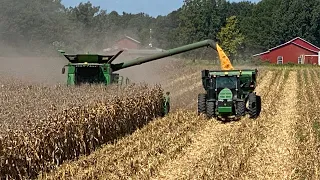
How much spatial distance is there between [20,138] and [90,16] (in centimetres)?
8587

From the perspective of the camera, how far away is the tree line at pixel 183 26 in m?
62.2

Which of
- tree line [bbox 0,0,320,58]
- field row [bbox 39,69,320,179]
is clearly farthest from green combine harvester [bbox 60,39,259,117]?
tree line [bbox 0,0,320,58]

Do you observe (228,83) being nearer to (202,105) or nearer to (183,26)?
(202,105)

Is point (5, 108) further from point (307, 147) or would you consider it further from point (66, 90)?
point (307, 147)

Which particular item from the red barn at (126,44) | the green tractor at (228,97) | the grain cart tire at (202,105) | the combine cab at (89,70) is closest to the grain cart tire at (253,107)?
the green tractor at (228,97)

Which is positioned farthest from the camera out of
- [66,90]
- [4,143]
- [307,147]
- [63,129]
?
[66,90]

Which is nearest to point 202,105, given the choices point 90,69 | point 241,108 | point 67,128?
point 241,108

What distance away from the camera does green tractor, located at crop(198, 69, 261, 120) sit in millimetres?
17641

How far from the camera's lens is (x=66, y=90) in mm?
15805

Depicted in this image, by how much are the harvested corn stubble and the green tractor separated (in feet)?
6.09

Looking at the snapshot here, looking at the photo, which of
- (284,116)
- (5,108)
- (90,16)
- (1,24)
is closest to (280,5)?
(90,16)

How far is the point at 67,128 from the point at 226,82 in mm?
7503

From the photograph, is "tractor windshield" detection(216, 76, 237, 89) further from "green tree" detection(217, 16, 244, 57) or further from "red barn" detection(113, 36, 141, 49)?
"red barn" detection(113, 36, 141, 49)

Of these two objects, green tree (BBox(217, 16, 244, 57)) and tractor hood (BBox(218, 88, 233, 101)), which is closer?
tractor hood (BBox(218, 88, 233, 101))
